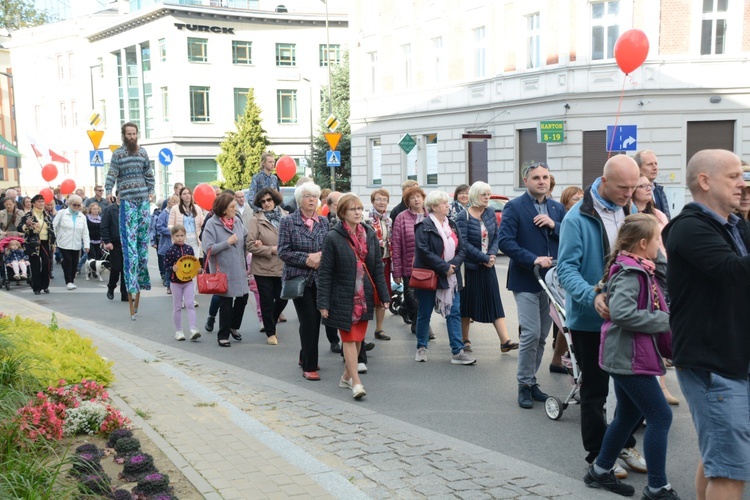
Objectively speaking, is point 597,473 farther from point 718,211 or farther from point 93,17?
point 93,17

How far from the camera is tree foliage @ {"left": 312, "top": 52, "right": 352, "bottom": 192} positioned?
50.4 m

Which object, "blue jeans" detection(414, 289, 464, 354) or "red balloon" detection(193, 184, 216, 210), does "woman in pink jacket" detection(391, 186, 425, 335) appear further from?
"red balloon" detection(193, 184, 216, 210)

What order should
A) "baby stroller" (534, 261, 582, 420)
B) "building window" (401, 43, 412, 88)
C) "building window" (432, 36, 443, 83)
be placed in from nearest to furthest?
"baby stroller" (534, 261, 582, 420) → "building window" (432, 36, 443, 83) → "building window" (401, 43, 412, 88)

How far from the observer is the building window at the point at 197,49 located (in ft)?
192

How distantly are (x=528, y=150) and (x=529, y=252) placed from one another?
26094 millimetres

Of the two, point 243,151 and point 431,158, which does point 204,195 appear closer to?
point 431,158

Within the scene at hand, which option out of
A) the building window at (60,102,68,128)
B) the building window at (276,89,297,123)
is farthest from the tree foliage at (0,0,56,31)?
the building window at (60,102,68,128)

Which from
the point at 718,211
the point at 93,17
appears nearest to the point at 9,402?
the point at 718,211

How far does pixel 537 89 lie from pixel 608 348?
2795 cm

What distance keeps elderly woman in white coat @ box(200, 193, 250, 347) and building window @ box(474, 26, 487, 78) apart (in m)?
25.7

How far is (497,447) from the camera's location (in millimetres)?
6191

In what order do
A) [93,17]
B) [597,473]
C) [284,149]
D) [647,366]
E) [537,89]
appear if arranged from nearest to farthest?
[647,366], [597,473], [537,89], [284,149], [93,17]

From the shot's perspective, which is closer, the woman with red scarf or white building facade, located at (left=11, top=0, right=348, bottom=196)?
the woman with red scarf

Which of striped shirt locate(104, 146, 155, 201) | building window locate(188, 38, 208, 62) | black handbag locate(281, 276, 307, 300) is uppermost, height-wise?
building window locate(188, 38, 208, 62)
